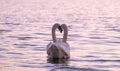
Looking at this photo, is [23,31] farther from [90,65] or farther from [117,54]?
[90,65]

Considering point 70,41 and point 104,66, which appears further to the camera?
point 70,41

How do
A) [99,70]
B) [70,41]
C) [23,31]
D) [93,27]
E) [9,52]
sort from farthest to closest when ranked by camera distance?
[93,27]
[23,31]
[70,41]
[9,52]
[99,70]

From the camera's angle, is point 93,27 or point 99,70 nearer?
point 99,70

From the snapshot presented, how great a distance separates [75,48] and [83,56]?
2.72 m

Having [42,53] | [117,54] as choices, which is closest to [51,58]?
[42,53]

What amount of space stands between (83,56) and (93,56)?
0.45m

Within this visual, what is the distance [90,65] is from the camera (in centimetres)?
2103

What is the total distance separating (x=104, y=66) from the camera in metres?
20.8

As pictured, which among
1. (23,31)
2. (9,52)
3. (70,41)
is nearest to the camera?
(9,52)

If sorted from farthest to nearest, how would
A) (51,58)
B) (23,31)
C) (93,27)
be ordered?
(93,27) → (23,31) → (51,58)

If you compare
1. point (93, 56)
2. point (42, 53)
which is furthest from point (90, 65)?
point (42, 53)

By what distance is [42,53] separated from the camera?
2462 cm

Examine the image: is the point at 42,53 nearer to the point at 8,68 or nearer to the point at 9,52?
the point at 9,52

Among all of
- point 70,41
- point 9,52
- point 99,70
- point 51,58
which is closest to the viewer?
point 99,70
